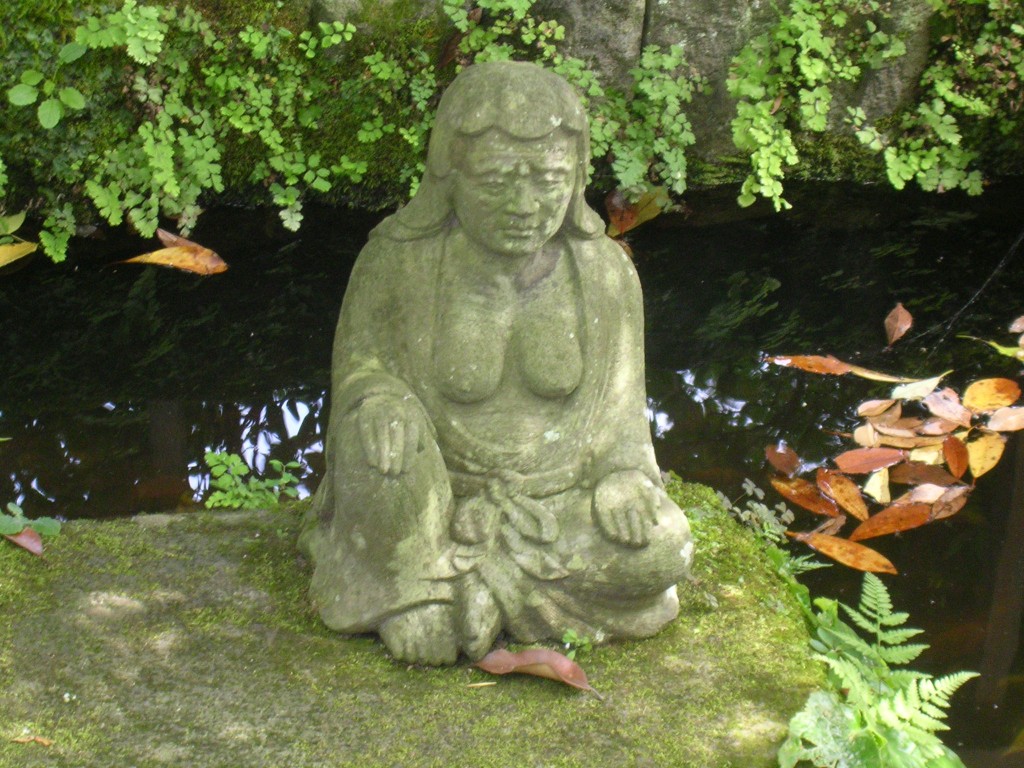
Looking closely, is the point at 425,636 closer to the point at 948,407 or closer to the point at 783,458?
the point at 783,458

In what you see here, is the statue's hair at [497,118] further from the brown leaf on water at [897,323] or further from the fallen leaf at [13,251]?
the fallen leaf at [13,251]

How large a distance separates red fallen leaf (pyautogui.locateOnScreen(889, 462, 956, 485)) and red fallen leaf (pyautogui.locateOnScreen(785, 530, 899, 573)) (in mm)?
542

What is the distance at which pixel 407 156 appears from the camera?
22.9 ft

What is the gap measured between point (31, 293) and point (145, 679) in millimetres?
3564

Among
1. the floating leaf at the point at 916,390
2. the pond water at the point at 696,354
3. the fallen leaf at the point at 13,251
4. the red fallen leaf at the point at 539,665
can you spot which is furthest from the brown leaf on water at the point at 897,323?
the fallen leaf at the point at 13,251

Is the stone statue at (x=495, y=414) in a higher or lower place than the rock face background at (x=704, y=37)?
lower

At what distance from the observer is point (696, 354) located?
20.4 feet

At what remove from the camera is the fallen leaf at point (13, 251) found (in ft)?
20.5

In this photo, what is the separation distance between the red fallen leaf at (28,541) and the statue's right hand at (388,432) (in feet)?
3.71

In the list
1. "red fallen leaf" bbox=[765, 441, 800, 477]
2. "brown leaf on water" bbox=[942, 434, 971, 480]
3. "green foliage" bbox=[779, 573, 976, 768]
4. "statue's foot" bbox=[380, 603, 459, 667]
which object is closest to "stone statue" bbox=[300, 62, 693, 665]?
"statue's foot" bbox=[380, 603, 459, 667]

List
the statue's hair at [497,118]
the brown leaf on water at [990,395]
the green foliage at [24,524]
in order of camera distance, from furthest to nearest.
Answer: the brown leaf on water at [990,395], the green foliage at [24,524], the statue's hair at [497,118]

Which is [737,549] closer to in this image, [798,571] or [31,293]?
[798,571]

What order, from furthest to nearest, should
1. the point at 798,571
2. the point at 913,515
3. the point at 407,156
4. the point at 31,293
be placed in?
the point at 407,156, the point at 31,293, the point at 913,515, the point at 798,571

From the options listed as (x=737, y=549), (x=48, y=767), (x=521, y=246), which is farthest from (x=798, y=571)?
(x=48, y=767)
